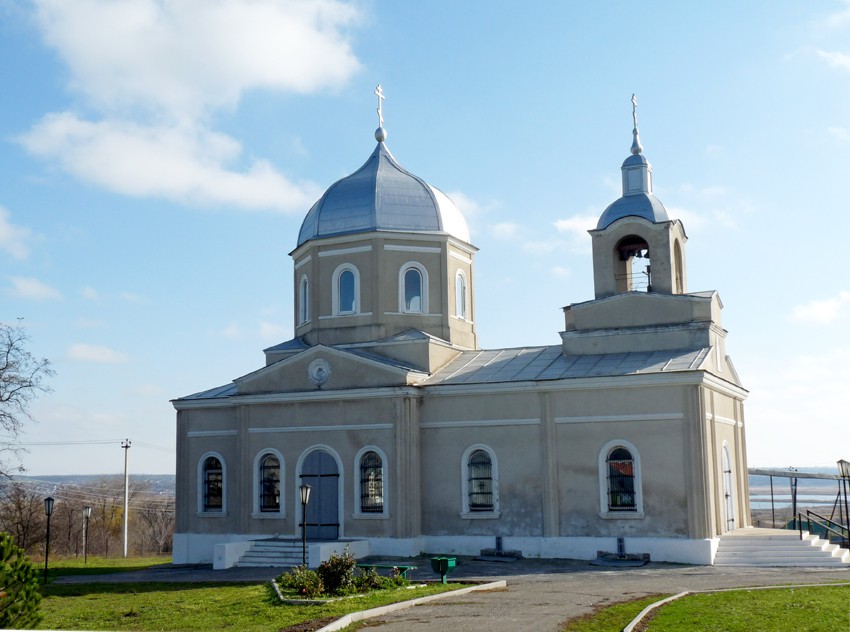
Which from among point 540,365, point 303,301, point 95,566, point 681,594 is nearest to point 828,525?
point 540,365

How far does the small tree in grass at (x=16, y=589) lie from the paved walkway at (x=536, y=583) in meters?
4.55

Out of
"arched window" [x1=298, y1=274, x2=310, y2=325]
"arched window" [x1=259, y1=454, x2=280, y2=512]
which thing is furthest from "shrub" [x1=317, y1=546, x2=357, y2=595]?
"arched window" [x1=298, y1=274, x2=310, y2=325]

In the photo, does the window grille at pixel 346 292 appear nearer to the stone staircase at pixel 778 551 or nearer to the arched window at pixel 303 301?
the arched window at pixel 303 301

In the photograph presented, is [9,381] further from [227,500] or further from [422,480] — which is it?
[422,480]

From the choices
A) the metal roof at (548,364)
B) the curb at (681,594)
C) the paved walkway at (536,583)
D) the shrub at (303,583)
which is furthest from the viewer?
the metal roof at (548,364)

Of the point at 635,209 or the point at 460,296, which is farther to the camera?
the point at 460,296

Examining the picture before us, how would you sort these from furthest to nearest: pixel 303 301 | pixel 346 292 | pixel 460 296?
pixel 303 301 < pixel 460 296 < pixel 346 292

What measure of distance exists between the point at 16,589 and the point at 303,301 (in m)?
18.3

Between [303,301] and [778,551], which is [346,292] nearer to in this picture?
[303,301]

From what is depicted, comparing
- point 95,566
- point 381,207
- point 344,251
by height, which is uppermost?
point 381,207

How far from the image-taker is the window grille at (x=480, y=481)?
985 inches

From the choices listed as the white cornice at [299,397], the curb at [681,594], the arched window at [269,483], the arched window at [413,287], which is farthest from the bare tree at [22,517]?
the curb at [681,594]

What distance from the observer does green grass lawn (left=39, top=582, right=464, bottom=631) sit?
49.3 ft

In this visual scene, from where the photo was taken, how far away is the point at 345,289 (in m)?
28.6
